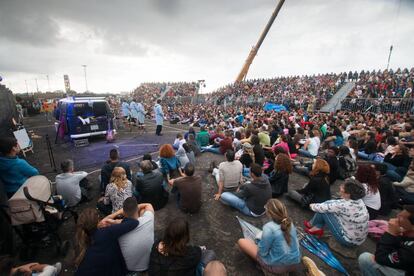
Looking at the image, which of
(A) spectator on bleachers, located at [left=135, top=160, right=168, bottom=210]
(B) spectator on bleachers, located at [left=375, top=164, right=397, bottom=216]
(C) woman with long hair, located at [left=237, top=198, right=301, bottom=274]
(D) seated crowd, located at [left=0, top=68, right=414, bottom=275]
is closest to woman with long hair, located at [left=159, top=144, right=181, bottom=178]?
(D) seated crowd, located at [left=0, top=68, right=414, bottom=275]

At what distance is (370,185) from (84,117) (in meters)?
11.4

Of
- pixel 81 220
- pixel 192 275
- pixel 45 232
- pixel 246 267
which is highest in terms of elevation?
pixel 81 220

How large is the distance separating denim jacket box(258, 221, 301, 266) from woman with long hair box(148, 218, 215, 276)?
3.00ft

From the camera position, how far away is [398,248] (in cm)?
230

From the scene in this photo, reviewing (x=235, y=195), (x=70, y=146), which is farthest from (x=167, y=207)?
(x=70, y=146)

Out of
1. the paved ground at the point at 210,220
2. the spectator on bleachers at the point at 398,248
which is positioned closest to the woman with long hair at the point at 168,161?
the paved ground at the point at 210,220

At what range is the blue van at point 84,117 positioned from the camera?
31.2ft

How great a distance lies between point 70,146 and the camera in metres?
9.65

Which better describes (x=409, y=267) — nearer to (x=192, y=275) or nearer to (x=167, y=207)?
(x=192, y=275)

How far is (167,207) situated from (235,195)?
1.63 m

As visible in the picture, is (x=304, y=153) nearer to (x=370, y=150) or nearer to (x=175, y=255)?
(x=370, y=150)

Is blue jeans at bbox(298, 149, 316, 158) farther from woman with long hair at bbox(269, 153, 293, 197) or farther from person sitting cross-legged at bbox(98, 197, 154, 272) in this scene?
person sitting cross-legged at bbox(98, 197, 154, 272)

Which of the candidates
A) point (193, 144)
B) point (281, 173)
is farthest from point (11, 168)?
point (193, 144)

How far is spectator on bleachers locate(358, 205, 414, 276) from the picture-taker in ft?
7.14
